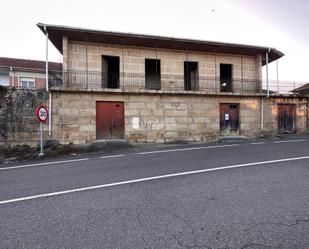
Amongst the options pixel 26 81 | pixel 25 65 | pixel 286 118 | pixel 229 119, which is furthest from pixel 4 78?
pixel 286 118

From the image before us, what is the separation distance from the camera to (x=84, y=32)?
12.5m

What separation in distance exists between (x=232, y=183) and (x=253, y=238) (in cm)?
214

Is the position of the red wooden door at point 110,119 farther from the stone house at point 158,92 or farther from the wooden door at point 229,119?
the wooden door at point 229,119

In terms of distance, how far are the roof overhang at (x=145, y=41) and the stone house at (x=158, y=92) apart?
0.05 m

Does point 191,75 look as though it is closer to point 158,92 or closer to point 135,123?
point 158,92

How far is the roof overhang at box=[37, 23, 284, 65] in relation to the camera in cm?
1242

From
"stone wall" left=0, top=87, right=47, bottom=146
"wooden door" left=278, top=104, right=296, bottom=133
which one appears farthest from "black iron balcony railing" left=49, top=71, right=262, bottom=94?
"wooden door" left=278, top=104, right=296, bottom=133

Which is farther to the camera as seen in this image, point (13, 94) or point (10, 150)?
point (13, 94)

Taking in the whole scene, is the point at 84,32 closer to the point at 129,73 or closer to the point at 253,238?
the point at 129,73

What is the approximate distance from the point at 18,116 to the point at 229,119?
12.6 meters

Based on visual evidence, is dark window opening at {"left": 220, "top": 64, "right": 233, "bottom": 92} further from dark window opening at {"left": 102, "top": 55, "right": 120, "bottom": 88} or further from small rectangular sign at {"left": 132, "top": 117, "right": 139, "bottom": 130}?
dark window opening at {"left": 102, "top": 55, "right": 120, "bottom": 88}

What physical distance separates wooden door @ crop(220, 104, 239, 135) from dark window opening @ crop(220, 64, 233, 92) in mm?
1994

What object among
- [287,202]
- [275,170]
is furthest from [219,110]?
[287,202]

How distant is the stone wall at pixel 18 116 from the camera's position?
452 inches
